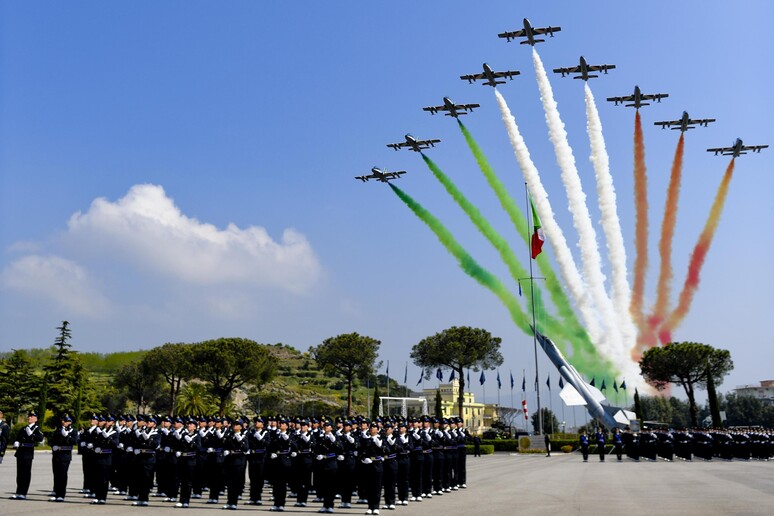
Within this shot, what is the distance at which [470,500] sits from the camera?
17547 mm

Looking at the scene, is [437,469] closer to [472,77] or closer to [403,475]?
[403,475]

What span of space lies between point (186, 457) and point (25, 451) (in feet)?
14.0

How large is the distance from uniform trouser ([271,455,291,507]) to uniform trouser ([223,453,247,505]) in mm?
887

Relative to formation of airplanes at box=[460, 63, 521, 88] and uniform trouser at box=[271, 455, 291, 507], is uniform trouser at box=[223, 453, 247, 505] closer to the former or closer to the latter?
uniform trouser at box=[271, 455, 291, 507]

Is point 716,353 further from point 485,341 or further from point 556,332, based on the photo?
point 485,341

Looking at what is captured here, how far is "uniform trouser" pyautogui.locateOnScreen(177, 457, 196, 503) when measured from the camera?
16172 millimetres

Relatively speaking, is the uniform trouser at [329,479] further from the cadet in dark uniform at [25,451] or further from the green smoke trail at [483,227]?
the green smoke trail at [483,227]

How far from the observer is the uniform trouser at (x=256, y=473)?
17.2 meters

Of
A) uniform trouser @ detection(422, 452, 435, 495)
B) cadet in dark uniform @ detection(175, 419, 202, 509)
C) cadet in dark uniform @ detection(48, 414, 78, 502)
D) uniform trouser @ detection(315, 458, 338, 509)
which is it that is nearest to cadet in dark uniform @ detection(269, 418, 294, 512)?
uniform trouser @ detection(315, 458, 338, 509)

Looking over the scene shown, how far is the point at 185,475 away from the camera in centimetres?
1630

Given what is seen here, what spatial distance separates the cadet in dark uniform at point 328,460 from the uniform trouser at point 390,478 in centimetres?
115

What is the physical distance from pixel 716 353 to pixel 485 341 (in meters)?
24.7

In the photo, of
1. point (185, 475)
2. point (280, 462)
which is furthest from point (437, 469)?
point (185, 475)

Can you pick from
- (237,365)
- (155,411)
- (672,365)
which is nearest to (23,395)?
(237,365)
